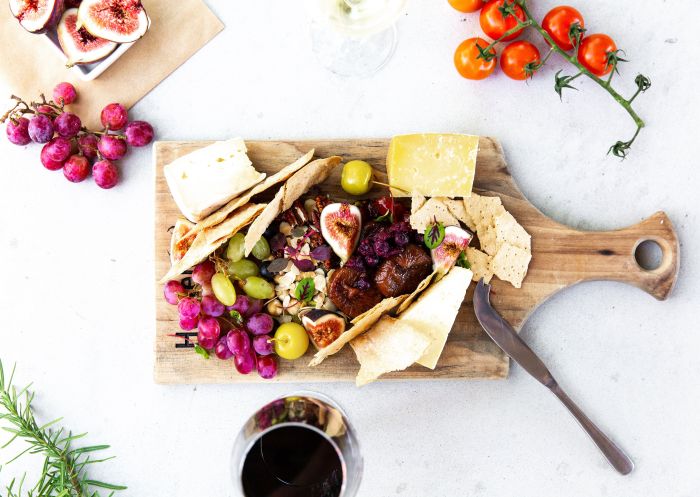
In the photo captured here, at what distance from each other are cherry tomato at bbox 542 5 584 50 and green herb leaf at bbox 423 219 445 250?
0.69 meters

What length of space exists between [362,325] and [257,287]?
1.04 ft

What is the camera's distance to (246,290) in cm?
176

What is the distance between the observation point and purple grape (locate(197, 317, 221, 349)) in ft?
5.73

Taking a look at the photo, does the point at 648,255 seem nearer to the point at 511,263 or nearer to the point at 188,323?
the point at 511,263

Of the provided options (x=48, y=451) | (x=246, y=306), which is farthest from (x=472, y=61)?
(x=48, y=451)

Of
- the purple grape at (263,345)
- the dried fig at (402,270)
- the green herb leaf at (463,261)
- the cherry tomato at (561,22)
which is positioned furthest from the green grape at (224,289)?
the cherry tomato at (561,22)

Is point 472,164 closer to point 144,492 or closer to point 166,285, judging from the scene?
point 166,285

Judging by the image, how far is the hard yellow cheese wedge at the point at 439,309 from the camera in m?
1.71

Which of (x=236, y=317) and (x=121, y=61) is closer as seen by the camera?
(x=236, y=317)

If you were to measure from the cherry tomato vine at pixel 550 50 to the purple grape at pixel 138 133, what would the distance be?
3.15 feet

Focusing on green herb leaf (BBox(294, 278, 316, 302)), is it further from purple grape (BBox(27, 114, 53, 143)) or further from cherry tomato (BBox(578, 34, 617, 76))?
cherry tomato (BBox(578, 34, 617, 76))

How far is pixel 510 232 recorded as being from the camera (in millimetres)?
1805

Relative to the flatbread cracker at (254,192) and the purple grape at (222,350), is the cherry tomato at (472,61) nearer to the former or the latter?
the flatbread cracker at (254,192)

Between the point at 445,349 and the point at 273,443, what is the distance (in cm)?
59
